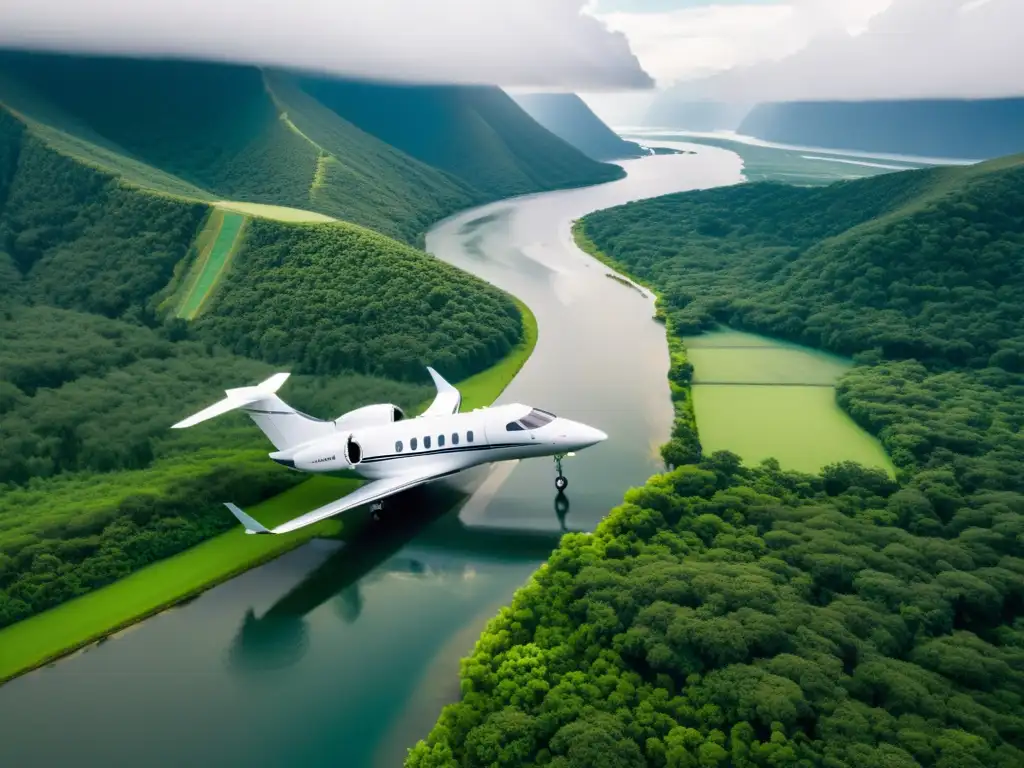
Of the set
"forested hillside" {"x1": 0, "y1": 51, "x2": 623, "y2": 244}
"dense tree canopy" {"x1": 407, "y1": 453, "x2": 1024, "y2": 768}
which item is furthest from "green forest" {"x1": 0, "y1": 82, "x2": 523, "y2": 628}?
"dense tree canopy" {"x1": 407, "y1": 453, "x2": 1024, "y2": 768}

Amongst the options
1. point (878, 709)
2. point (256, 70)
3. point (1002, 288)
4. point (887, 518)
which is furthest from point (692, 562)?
point (256, 70)

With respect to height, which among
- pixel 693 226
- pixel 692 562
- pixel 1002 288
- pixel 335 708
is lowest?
pixel 335 708

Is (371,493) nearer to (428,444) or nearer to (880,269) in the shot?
(428,444)

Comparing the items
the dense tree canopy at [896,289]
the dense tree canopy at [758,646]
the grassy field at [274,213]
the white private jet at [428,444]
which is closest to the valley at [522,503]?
the dense tree canopy at [758,646]

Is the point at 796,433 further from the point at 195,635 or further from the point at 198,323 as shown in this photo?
the point at 198,323

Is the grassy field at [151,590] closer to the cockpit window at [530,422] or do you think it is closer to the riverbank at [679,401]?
the cockpit window at [530,422]

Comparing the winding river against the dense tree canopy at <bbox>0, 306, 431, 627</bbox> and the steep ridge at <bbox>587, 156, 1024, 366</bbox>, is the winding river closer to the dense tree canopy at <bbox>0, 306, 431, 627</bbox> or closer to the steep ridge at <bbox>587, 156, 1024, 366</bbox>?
the dense tree canopy at <bbox>0, 306, 431, 627</bbox>
